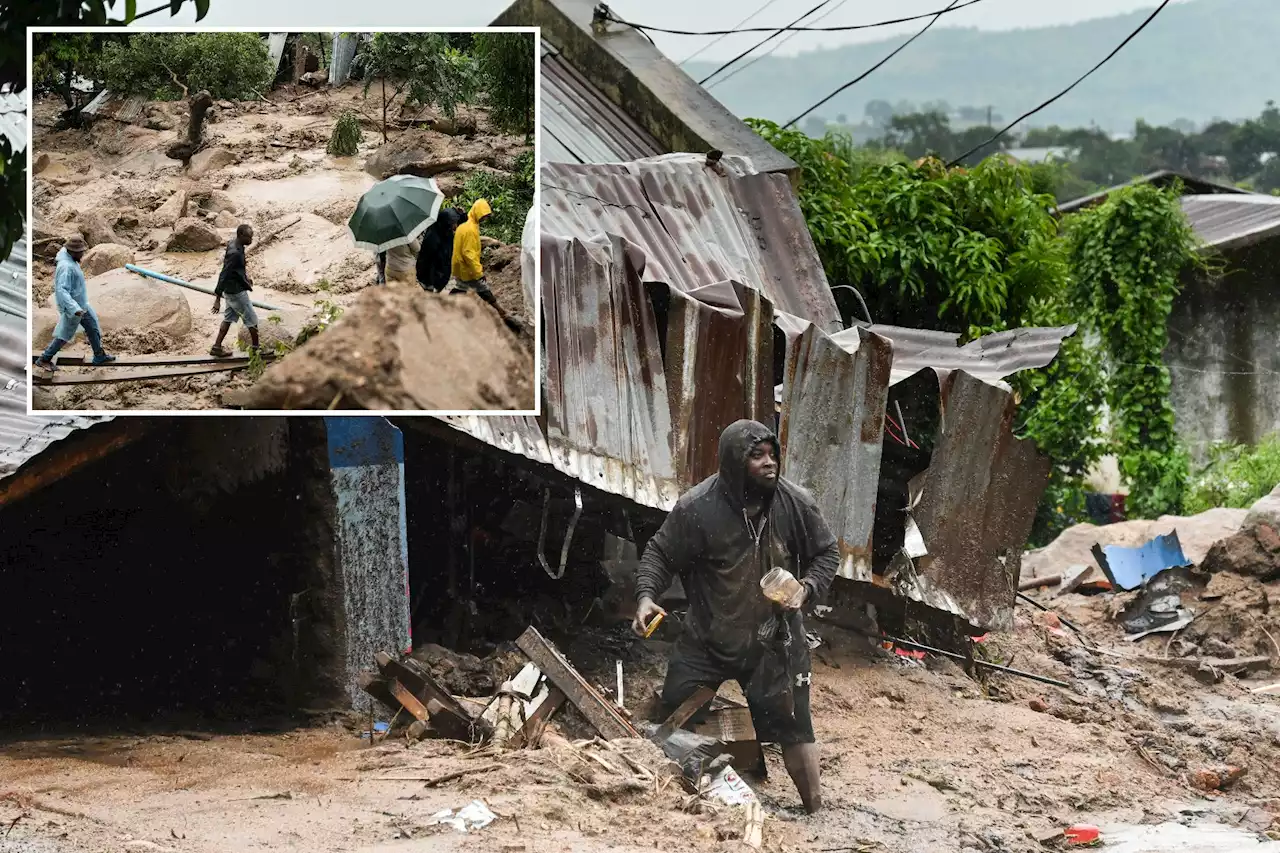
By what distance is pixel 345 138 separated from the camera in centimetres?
689

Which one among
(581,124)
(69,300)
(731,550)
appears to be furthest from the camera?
(581,124)

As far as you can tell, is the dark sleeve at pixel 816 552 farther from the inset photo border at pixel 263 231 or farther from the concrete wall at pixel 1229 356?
the concrete wall at pixel 1229 356

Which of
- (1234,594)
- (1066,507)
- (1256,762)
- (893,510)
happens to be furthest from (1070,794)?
(1066,507)

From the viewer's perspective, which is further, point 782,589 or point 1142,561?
point 1142,561

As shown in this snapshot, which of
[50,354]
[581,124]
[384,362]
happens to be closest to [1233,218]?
[581,124]

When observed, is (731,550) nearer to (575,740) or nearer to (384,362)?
(575,740)

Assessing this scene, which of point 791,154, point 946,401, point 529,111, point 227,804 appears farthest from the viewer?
point 791,154

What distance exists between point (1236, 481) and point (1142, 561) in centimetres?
548

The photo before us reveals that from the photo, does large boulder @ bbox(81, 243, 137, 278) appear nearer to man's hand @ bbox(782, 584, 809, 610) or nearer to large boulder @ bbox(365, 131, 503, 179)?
large boulder @ bbox(365, 131, 503, 179)

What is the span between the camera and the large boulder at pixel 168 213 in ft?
21.9

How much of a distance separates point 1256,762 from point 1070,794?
177 cm

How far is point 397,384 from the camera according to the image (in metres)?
6.55

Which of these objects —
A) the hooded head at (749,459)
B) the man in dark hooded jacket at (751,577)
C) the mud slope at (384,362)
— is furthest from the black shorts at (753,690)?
the mud slope at (384,362)

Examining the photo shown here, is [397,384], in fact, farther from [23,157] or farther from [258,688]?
[258,688]
